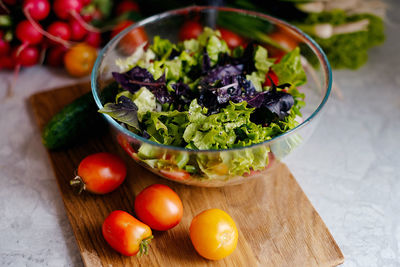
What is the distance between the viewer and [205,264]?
1118mm

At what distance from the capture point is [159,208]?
3.78 feet

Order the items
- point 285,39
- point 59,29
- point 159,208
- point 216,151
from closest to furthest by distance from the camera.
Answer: point 216,151 → point 159,208 → point 285,39 → point 59,29

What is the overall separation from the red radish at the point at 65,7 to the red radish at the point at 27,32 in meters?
0.13

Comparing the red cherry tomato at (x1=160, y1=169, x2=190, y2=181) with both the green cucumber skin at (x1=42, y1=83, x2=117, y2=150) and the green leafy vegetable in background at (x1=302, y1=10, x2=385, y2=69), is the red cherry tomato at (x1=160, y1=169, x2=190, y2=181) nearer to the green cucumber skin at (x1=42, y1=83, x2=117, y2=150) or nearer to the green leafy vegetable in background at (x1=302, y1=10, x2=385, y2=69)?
the green cucumber skin at (x1=42, y1=83, x2=117, y2=150)

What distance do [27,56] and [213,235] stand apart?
Result: 1239 mm

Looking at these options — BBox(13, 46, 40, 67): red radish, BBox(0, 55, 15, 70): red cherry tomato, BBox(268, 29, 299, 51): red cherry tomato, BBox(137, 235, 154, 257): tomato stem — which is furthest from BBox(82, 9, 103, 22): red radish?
BBox(137, 235, 154, 257): tomato stem

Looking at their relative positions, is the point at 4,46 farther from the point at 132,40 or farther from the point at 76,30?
the point at 132,40

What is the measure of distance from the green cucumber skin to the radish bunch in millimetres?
482

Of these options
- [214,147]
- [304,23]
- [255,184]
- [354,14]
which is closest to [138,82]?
[214,147]

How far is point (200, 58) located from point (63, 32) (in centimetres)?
70

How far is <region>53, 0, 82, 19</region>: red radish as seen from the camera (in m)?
1.68

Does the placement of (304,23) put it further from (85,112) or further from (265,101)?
(85,112)

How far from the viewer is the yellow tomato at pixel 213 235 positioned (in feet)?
3.50

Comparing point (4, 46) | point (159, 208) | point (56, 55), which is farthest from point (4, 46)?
point (159, 208)
